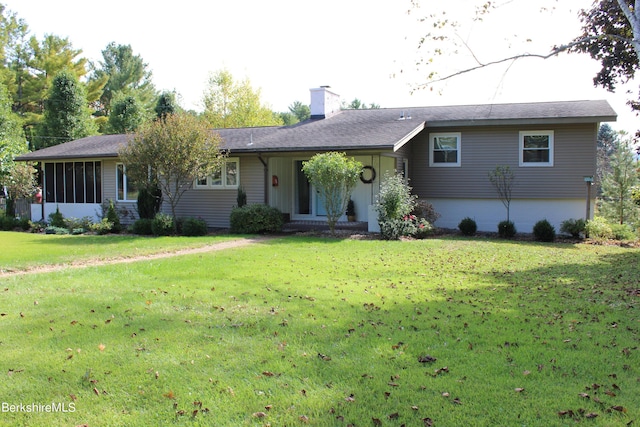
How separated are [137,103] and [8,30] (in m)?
13.9

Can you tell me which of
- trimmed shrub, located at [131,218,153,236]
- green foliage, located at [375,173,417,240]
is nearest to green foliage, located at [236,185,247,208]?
trimmed shrub, located at [131,218,153,236]

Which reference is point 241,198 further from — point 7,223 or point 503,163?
point 7,223

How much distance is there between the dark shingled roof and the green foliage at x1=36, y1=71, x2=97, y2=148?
453 inches

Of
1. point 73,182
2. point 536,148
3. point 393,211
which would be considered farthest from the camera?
point 73,182

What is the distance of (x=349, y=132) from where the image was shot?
1667cm

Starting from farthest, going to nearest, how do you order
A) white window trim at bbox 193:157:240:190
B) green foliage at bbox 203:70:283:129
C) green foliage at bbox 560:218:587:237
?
1. green foliage at bbox 203:70:283:129
2. white window trim at bbox 193:157:240:190
3. green foliage at bbox 560:218:587:237

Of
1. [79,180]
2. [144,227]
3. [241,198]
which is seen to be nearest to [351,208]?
[241,198]

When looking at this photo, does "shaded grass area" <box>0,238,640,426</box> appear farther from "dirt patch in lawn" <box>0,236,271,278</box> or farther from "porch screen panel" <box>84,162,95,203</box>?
"porch screen panel" <box>84,162,95,203</box>

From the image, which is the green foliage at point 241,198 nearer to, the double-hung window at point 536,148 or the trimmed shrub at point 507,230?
the trimmed shrub at point 507,230

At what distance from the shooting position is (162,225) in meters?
15.6

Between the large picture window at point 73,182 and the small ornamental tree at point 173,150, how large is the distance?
543cm

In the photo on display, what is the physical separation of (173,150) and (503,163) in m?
11.0

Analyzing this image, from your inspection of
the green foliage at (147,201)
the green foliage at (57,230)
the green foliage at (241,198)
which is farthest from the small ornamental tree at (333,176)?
the green foliage at (57,230)

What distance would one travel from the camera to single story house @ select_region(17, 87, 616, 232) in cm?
1612
